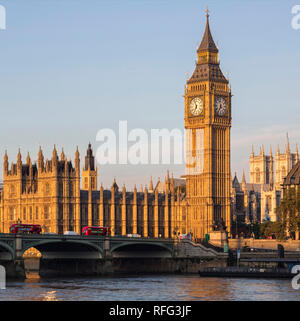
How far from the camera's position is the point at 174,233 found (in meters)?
156

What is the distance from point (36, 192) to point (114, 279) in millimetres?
40969

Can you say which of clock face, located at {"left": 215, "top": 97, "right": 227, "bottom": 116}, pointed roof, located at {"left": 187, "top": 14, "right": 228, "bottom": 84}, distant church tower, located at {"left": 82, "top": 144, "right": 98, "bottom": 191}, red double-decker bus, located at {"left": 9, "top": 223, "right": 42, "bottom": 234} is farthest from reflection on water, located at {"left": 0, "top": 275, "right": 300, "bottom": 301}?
distant church tower, located at {"left": 82, "top": 144, "right": 98, "bottom": 191}

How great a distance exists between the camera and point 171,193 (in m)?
164

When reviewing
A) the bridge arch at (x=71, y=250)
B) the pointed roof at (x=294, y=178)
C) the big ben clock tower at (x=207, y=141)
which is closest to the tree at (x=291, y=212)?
the pointed roof at (x=294, y=178)

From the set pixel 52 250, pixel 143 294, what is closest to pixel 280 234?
pixel 52 250

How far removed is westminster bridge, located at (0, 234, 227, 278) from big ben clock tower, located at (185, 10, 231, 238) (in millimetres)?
21802

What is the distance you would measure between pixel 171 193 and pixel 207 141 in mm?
12422

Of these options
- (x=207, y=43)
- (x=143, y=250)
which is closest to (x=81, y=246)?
(x=143, y=250)

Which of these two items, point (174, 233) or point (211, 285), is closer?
point (211, 285)
